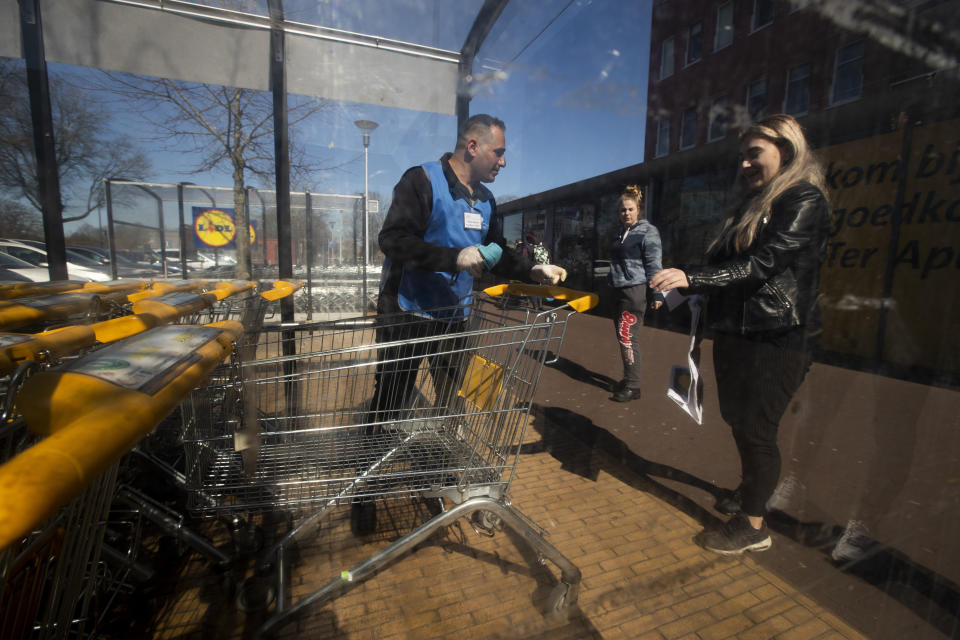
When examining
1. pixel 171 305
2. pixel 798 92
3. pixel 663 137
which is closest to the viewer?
pixel 171 305

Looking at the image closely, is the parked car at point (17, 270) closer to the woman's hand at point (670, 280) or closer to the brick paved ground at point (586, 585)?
the brick paved ground at point (586, 585)

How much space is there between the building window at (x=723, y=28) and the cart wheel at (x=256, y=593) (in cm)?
336

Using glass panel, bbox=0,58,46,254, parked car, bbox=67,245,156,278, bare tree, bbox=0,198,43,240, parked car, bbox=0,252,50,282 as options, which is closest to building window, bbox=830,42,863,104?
glass panel, bbox=0,58,46,254

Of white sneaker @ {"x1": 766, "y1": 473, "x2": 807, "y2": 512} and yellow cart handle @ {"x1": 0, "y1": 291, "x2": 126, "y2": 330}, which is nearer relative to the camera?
yellow cart handle @ {"x1": 0, "y1": 291, "x2": 126, "y2": 330}

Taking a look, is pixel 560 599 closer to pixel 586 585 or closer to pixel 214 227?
pixel 586 585

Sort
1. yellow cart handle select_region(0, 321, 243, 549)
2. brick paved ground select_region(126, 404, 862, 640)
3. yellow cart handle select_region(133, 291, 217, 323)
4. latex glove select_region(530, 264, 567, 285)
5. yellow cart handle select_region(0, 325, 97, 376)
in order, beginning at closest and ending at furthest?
yellow cart handle select_region(0, 321, 243, 549)
yellow cart handle select_region(0, 325, 97, 376)
yellow cart handle select_region(133, 291, 217, 323)
brick paved ground select_region(126, 404, 862, 640)
latex glove select_region(530, 264, 567, 285)

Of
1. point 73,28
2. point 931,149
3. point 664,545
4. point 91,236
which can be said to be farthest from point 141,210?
point 931,149

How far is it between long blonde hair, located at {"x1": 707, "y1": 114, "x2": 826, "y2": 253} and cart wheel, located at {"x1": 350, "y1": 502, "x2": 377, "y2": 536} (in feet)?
6.79

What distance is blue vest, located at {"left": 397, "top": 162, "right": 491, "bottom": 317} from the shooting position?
7.32 feet

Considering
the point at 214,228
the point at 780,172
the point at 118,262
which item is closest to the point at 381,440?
the point at 780,172

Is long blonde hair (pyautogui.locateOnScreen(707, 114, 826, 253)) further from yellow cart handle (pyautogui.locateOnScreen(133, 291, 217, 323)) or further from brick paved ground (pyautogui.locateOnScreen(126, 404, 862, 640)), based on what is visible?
yellow cart handle (pyautogui.locateOnScreen(133, 291, 217, 323))

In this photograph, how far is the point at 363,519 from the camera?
2.22m

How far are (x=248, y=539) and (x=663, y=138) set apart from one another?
10.6ft

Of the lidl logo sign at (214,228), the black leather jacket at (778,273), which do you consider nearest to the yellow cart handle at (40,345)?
the black leather jacket at (778,273)
